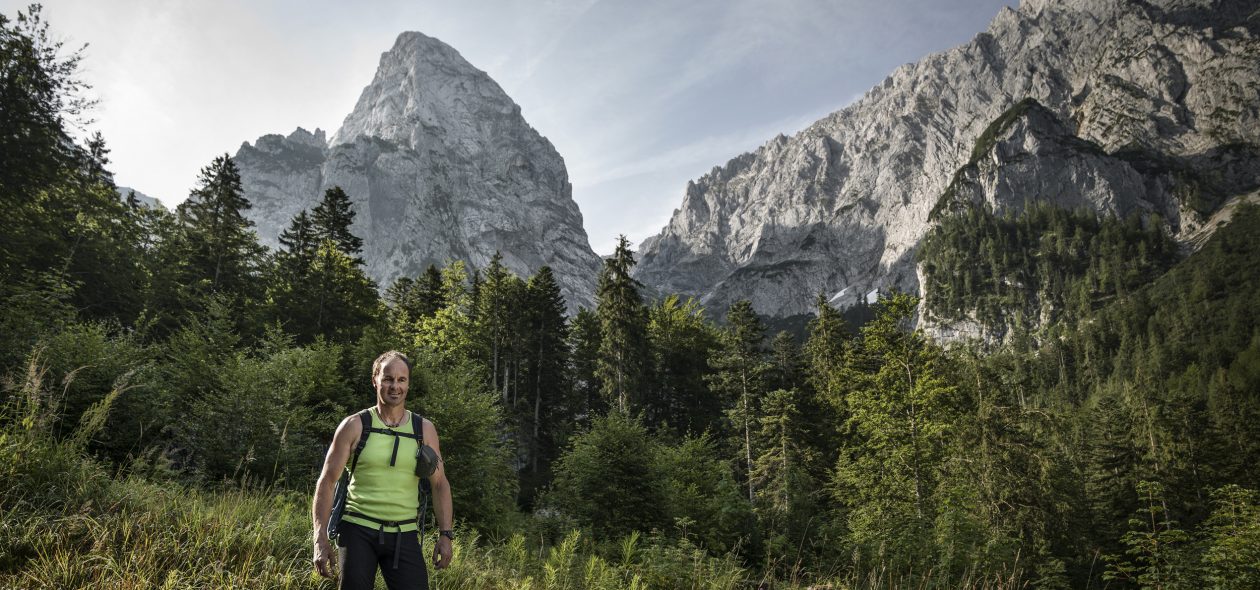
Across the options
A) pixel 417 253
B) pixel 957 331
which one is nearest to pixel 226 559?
pixel 957 331

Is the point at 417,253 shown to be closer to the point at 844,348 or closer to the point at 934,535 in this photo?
the point at 844,348

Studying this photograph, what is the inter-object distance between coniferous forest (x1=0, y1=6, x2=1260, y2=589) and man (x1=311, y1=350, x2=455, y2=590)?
98 centimetres

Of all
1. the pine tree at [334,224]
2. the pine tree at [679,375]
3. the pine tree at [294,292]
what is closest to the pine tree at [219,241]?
the pine tree at [294,292]

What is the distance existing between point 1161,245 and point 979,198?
45817mm

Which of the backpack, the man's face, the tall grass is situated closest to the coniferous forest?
the tall grass

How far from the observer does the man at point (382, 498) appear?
3232 millimetres

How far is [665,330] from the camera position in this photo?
4206 centimetres

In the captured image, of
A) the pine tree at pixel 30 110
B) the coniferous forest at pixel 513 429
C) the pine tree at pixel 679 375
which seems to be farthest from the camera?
the pine tree at pixel 679 375

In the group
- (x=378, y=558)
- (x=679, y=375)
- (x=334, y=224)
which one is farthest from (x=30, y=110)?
(x=679, y=375)

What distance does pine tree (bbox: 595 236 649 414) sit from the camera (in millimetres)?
34656

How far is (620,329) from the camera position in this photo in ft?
113

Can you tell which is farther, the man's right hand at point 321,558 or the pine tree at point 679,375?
the pine tree at point 679,375

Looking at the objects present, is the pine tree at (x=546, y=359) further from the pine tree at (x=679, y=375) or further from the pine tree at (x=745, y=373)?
the pine tree at (x=745, y=373)

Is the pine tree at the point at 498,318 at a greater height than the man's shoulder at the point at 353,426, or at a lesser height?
greater
